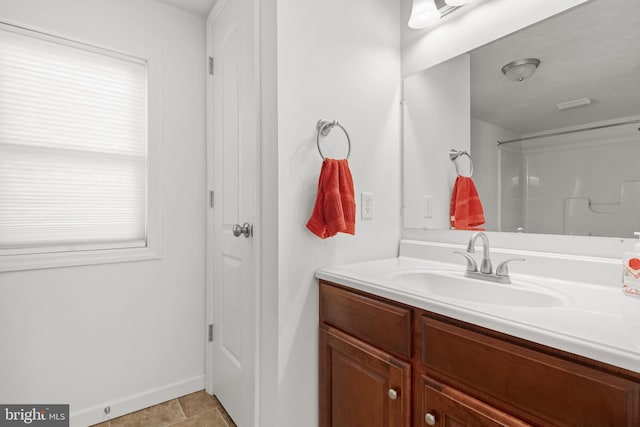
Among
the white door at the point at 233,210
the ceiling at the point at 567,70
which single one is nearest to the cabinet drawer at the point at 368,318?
the white door at the point at 233,210

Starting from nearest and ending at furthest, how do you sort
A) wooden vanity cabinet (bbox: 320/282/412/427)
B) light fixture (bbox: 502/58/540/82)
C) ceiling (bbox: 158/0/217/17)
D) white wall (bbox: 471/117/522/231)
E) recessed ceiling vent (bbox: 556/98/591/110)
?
wooden vanity cabinet (bbox: 320/282/412/427), recessed ceiling vent (bbox: 556/98/591/110), light fixture (bbox: 502/58/540/82), white wall (bbox: 471/117/522/231), ceiling (bbox: 158/0/217/17)

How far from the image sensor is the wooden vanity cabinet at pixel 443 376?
61 cm

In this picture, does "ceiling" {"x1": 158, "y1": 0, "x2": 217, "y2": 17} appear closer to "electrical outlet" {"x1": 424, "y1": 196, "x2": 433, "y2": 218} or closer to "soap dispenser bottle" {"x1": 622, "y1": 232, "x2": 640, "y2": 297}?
"electrical outlet" {"x1": 424, "y1": 196, "x2": 433, "y2": 218}

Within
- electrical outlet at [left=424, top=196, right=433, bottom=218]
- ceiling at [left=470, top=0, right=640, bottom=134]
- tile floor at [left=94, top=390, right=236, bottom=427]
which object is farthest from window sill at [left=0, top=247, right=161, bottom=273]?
ceiling at [left=470, top=0, right=640, bottom=134]

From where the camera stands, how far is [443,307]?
0.84m

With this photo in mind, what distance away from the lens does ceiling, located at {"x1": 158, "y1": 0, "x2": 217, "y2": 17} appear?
6.02ft

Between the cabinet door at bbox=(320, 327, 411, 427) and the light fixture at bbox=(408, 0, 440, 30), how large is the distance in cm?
145

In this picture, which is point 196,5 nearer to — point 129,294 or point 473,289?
point 129,294

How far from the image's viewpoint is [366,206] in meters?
1.52

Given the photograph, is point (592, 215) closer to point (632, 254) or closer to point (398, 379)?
point (632, 254)

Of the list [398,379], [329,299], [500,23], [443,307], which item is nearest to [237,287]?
[329,299]

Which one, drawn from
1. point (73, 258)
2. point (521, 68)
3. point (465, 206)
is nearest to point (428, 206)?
point (465, 206)

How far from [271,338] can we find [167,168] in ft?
3.92

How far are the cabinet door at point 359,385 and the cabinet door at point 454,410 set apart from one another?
7 centimetres
